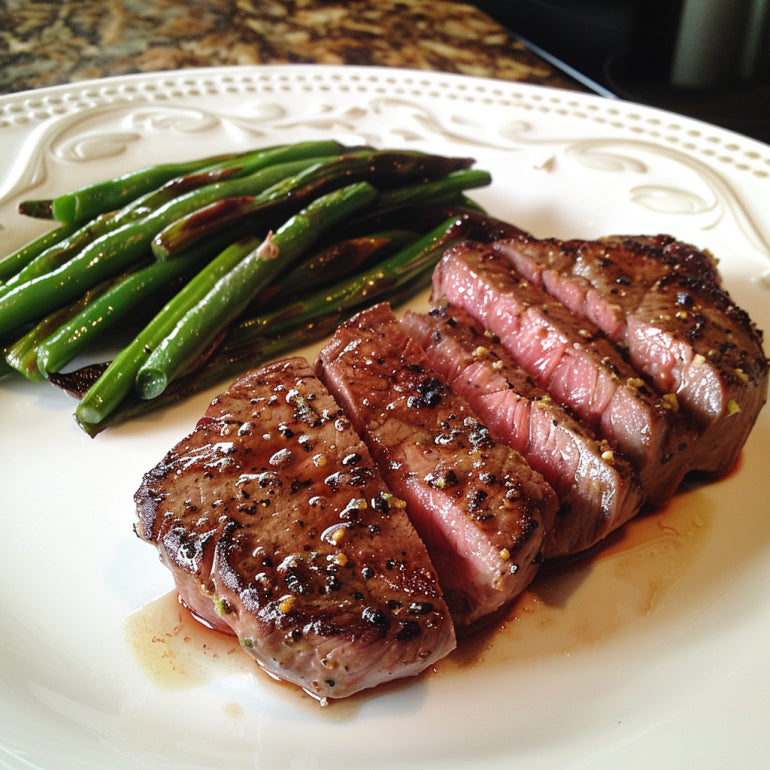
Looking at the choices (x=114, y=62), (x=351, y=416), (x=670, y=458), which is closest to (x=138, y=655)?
(x=351, y=416)

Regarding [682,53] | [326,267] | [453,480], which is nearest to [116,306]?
[326,267]

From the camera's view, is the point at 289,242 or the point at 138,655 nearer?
the point at 138,655

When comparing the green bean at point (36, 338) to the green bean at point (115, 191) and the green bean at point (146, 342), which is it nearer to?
the green bean at point (146, 342)

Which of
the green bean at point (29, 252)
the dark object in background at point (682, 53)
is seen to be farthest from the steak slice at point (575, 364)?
the dark object in background at point (682, 53)

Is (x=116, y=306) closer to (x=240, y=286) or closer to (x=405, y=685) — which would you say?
(x=240, y=286)

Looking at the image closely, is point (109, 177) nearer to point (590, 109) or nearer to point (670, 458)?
point (590, 109)

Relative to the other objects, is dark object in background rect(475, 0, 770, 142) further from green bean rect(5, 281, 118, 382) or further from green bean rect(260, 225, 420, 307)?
green bean rect(5, 281, 118, 382)
